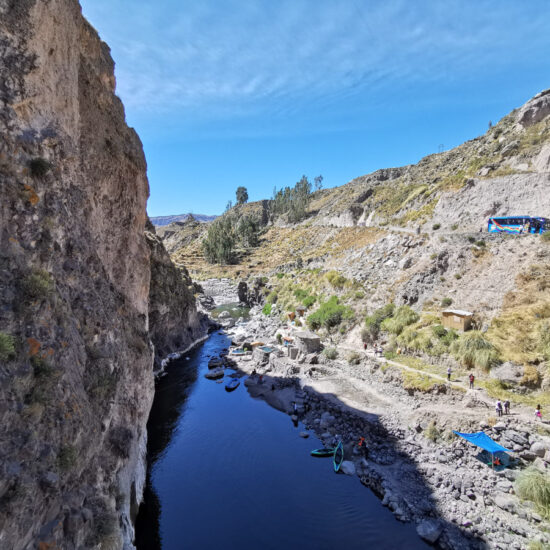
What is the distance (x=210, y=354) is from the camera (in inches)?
1950

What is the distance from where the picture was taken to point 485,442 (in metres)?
20.3

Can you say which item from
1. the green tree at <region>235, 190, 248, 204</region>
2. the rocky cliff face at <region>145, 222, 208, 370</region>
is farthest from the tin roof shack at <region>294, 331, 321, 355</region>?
the green tree at <region>235, 190, 248, 204</region>

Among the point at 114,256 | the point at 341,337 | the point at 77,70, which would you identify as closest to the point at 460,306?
the point at 341,337

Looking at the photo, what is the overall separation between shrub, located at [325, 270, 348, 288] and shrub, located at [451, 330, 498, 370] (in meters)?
23.3

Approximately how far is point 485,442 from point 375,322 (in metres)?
18.7

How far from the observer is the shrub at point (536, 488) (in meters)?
17.1

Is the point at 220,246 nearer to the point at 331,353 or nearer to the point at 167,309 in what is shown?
the point at 167,309

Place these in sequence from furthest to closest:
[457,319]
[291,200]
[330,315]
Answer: [291,200] → [330,315] → [457,319]

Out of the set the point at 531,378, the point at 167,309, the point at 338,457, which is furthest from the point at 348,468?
the point at 167,309

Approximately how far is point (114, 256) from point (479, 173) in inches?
2240

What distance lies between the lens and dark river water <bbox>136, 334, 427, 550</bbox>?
57.9 feet

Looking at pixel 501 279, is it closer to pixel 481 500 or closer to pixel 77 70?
pixel 481 500

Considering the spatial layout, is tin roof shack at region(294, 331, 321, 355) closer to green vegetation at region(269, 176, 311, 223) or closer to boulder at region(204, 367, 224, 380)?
boulder at region(204, 367, 224, 380)

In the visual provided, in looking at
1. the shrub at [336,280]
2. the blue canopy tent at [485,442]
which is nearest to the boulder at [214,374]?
the shrub at [336,280]
